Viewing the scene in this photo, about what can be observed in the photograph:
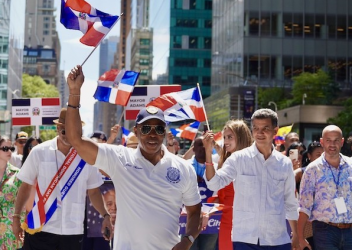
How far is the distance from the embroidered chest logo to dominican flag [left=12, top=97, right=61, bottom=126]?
12.7 metres

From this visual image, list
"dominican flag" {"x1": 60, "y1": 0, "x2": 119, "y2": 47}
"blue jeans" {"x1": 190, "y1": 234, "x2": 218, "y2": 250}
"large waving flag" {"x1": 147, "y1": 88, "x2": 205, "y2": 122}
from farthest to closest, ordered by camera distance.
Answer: "large waving flag" {"x1": 147, "y1": 88, "x2": 205, "y2": 122}
"blue jeans" {"x1": 190, "y1": 234, "x2": 218, "y2": 250}
"dominican flag" {"x1": 60, "y1": 0, "x2": 119, "y2": 47}

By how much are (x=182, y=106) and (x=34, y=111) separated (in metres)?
7.82

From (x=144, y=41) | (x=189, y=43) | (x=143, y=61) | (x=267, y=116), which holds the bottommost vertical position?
(x=267, y=116)

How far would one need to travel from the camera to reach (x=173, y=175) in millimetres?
4789

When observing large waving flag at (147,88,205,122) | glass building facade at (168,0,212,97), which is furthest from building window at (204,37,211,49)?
large waving flag at (147,88,205,122)

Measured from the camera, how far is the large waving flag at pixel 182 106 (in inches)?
411

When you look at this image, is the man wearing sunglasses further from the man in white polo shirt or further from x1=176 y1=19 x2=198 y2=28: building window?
x1=176 y1=19 x2=198 y2=28: building window

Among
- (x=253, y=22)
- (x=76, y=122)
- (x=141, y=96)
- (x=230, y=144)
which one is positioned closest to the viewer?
(x=76, y=122)

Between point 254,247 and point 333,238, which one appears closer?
point 254,247

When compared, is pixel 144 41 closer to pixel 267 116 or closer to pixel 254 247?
pixel 267 116

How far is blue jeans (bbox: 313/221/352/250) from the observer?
275 inches

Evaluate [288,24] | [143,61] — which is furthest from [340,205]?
[143,61]

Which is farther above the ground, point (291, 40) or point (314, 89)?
point (291, 40)

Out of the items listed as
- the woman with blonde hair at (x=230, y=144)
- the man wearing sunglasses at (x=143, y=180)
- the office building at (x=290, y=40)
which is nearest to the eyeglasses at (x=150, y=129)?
the man wearing sunglasses at (x=143, y=180)
